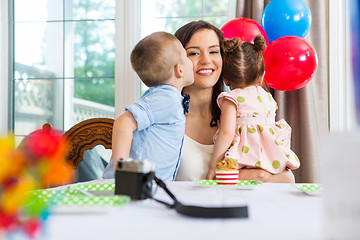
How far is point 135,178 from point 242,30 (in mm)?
1433

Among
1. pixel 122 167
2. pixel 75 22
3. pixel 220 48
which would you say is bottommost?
pixel 122 167

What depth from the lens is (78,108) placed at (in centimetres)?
316

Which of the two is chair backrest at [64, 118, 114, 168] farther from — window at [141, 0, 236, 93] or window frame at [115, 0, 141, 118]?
window at [141, 0, 236, 93]

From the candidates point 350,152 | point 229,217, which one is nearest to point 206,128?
point 229,217

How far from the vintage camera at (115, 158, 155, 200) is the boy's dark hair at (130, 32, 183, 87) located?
71cm

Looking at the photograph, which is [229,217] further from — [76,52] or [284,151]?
[76,52]

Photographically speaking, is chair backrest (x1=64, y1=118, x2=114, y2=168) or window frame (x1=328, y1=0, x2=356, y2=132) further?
window frame (x1=328, y1=0, x2=356, y2=132)

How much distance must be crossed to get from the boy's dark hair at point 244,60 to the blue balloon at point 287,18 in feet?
0.97

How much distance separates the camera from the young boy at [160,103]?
1387 millimetres

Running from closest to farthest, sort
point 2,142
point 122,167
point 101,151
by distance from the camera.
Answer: point 2,142 < point 122,167 < point 101,151

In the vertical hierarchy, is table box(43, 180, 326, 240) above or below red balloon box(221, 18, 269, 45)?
below

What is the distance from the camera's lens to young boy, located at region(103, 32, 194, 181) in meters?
1.39

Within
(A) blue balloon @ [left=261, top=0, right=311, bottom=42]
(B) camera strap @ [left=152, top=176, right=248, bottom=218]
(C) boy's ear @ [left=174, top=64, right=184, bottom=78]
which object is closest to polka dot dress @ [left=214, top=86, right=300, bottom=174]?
(C) boy's ear @ [left=174, top=64, right=184, bottom=78]

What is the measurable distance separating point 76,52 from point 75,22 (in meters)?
0.24
